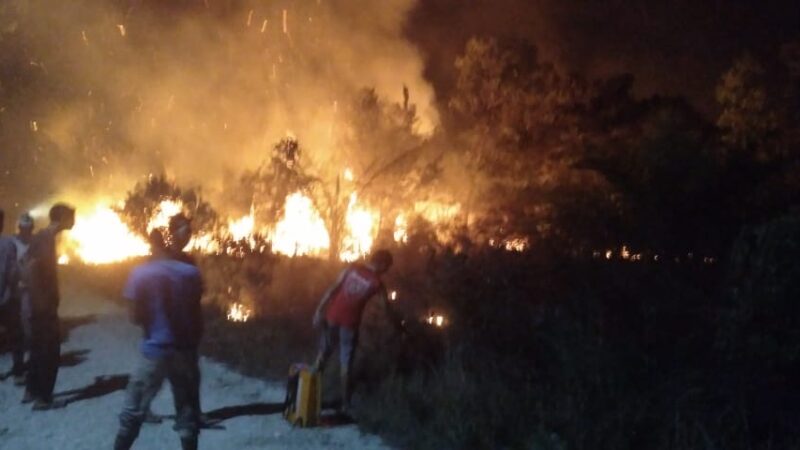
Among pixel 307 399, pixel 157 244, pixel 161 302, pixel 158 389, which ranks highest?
pixel 157 244

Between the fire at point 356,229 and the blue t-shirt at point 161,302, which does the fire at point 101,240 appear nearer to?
the fire at point 356,229

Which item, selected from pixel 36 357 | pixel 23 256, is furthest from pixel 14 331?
pixel 36 357

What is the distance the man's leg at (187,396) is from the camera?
6531 millimetres

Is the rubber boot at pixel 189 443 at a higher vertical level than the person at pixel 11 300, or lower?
lower

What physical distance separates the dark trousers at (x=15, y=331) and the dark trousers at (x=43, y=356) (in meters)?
1.38

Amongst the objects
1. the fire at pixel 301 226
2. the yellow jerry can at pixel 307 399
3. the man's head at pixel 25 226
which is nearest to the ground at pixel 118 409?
the yellow jerry can at pixel 307 399

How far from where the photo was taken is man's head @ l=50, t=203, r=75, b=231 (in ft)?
27.5

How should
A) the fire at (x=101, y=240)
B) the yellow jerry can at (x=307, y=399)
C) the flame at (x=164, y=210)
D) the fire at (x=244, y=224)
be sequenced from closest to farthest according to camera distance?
the yellow jerry can at (x=307, y=399) → the fire at (x=244, y=224) → the flame at (x=164, y=210) → the fire at (x=101, y=240)

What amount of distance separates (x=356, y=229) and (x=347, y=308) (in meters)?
15.2

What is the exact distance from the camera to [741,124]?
25.0 m

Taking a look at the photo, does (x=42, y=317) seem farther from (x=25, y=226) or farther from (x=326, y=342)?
(x=326, y=342)

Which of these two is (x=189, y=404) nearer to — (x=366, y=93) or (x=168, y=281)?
(x=168, y=281)

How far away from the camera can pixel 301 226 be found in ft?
78.1

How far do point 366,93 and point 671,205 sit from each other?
48.8 feet
